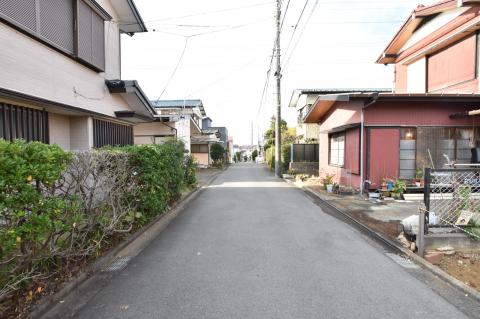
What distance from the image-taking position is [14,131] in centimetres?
563

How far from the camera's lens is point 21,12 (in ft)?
18.6

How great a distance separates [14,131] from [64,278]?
3722mm

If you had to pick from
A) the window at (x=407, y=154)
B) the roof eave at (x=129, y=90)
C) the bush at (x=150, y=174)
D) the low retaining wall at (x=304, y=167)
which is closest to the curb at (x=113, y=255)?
the bush at (x=150, y=174)

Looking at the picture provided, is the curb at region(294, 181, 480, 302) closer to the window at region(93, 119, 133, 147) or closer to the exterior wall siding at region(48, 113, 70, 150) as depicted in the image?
the window at region(93, 119, 133, 147)

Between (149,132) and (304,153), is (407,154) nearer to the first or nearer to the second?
(149,132)

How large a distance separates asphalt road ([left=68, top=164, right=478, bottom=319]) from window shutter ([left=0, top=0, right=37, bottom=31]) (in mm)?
4981

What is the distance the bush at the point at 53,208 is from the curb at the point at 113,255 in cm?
16

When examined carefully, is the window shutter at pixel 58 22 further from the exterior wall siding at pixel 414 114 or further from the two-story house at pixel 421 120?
the exterior wall siding at pixel 414 114

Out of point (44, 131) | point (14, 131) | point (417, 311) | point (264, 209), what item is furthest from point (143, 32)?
point (417, 311)

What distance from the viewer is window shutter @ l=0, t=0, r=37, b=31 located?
528 cm

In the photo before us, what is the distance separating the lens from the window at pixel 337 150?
40.6ft

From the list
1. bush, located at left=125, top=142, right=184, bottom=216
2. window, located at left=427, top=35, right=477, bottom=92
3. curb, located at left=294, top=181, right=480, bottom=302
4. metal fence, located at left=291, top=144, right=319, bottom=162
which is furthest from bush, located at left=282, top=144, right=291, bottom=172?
bush, located at left=125, top=142, right=184, bottom=216

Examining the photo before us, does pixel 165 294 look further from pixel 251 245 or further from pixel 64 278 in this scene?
pixel 251 245

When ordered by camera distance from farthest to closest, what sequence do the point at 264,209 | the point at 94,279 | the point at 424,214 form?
1. the point at 264,209
2. the point at 424,214
3. the point at 94,279
